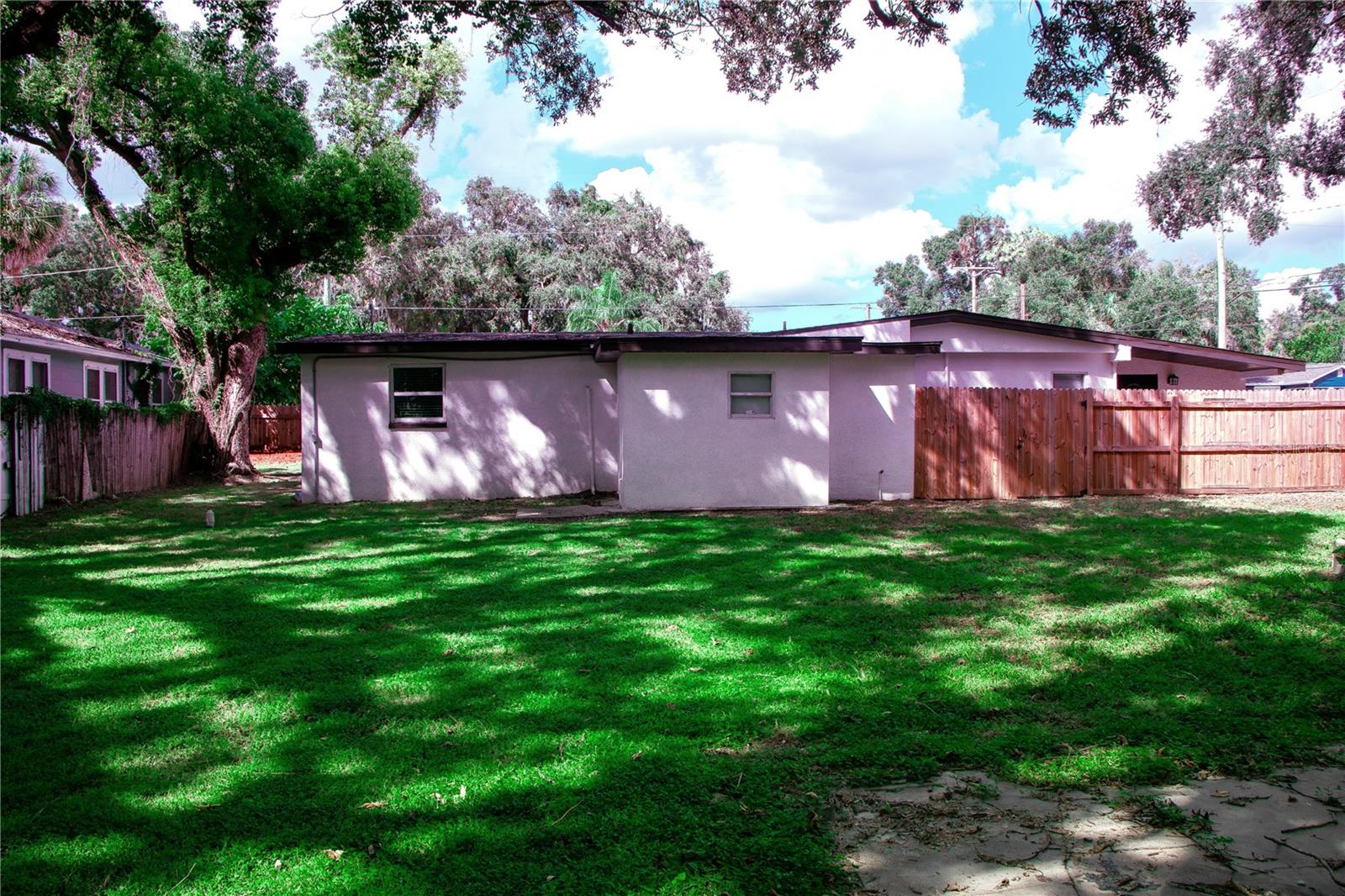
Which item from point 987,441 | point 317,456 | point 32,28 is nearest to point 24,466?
point 317,456

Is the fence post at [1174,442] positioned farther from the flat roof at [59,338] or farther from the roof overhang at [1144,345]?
the flat roof at [59,338]

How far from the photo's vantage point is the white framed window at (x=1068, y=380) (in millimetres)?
18766

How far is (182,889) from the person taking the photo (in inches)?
110

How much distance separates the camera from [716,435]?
1326 cm

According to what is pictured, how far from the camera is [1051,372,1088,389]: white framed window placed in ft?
61.6

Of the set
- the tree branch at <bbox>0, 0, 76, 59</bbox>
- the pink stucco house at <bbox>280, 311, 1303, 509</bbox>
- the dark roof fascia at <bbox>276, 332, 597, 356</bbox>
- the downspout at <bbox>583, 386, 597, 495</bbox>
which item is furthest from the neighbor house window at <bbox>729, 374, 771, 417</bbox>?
the tree branch at <bbox>0, 0, 76, 59</bbox>

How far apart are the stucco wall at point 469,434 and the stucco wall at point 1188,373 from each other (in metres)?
12.5

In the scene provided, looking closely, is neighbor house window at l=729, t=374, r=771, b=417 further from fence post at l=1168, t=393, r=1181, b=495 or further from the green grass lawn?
fence post at l=1168, t=393, r=1181, b=495

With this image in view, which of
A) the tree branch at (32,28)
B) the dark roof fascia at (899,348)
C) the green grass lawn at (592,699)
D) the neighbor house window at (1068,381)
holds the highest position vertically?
the tree branch at (32,28)

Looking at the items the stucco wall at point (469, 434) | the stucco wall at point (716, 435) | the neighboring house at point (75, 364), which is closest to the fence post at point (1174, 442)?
the stucco wall at point (716, 435)

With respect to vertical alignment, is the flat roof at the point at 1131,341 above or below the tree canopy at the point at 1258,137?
below

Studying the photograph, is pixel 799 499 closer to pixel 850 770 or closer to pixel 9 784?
pixel 850 770

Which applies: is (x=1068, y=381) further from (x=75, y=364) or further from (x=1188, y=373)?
(x=75, y=364)

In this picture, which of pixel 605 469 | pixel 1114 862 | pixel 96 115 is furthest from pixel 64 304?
pixel 1114 862
